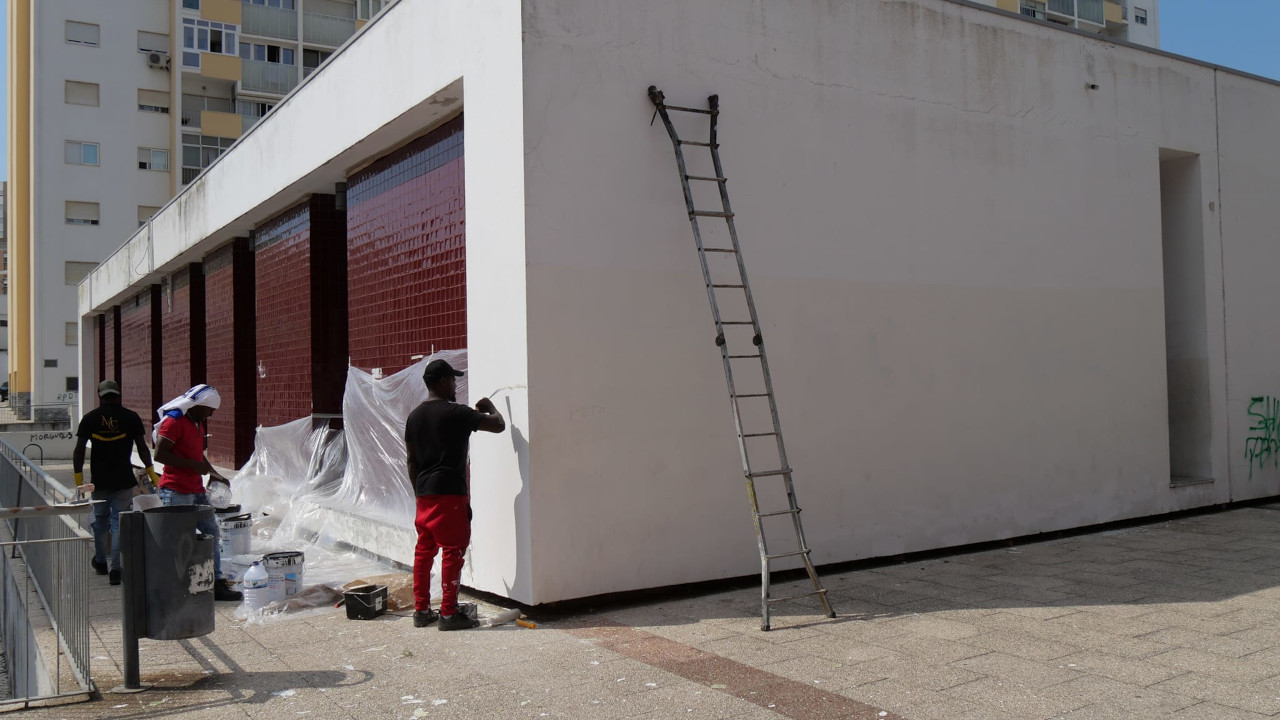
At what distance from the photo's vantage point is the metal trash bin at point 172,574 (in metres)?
5.22

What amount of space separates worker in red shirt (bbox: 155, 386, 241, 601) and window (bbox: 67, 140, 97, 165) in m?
37.2

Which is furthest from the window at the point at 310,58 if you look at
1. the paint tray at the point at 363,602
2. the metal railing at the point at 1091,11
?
the paint tray at the point at 363,602

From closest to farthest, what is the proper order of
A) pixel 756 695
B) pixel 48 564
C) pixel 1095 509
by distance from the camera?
pixel 756 695 → pixel 48 564 → pixel 1095 509

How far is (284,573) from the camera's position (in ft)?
23.5

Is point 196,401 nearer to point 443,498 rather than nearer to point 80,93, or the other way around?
point 443,498

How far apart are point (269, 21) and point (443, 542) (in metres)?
42.3

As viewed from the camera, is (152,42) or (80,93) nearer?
(80,93)

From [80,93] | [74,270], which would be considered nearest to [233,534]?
[74,270]

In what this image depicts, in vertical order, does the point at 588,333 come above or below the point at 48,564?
above

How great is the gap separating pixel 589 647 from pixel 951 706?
2.11 metres

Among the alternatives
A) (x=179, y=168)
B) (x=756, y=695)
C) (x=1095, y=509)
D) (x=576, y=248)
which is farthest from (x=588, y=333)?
(x=179, y=168)

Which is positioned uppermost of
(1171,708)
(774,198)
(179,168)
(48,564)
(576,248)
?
(179,168)

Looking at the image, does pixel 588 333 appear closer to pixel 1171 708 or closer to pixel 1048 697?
pixel 1048 697

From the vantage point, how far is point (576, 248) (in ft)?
22.4
